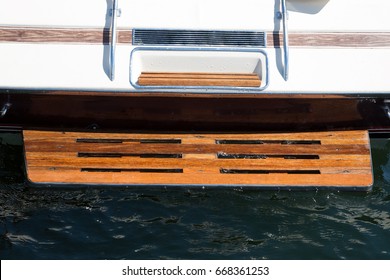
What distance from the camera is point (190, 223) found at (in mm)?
6590

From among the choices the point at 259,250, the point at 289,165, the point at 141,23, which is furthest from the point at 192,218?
the point at 141,23

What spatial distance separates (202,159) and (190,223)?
864mm

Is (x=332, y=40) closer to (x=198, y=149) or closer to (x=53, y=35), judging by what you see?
(x=198, y=149)

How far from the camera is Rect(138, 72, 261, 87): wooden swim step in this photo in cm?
702

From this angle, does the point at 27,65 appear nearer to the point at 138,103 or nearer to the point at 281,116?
the point at 138,103

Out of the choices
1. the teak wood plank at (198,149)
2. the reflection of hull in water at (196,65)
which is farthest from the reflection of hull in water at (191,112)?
the teak wood plank at (198,149)

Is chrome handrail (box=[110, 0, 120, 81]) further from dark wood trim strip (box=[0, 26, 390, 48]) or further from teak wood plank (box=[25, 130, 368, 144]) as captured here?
teak wood plank (box=[25, 130, 368, 144])

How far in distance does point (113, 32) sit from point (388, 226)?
11.0 feet

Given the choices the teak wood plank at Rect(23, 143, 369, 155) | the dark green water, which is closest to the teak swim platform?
the teak wood plank at Rect(23, 143, 369, 155)

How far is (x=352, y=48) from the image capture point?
726 centimetres

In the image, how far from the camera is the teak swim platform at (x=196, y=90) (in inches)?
277

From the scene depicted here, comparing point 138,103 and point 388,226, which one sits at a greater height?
point 138,103

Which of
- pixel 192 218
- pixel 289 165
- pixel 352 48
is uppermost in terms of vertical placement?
pixel 352 48

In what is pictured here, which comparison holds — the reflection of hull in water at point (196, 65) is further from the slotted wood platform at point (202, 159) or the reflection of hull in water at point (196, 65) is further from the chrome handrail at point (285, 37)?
the slotted wood platform at point (202, 159)
